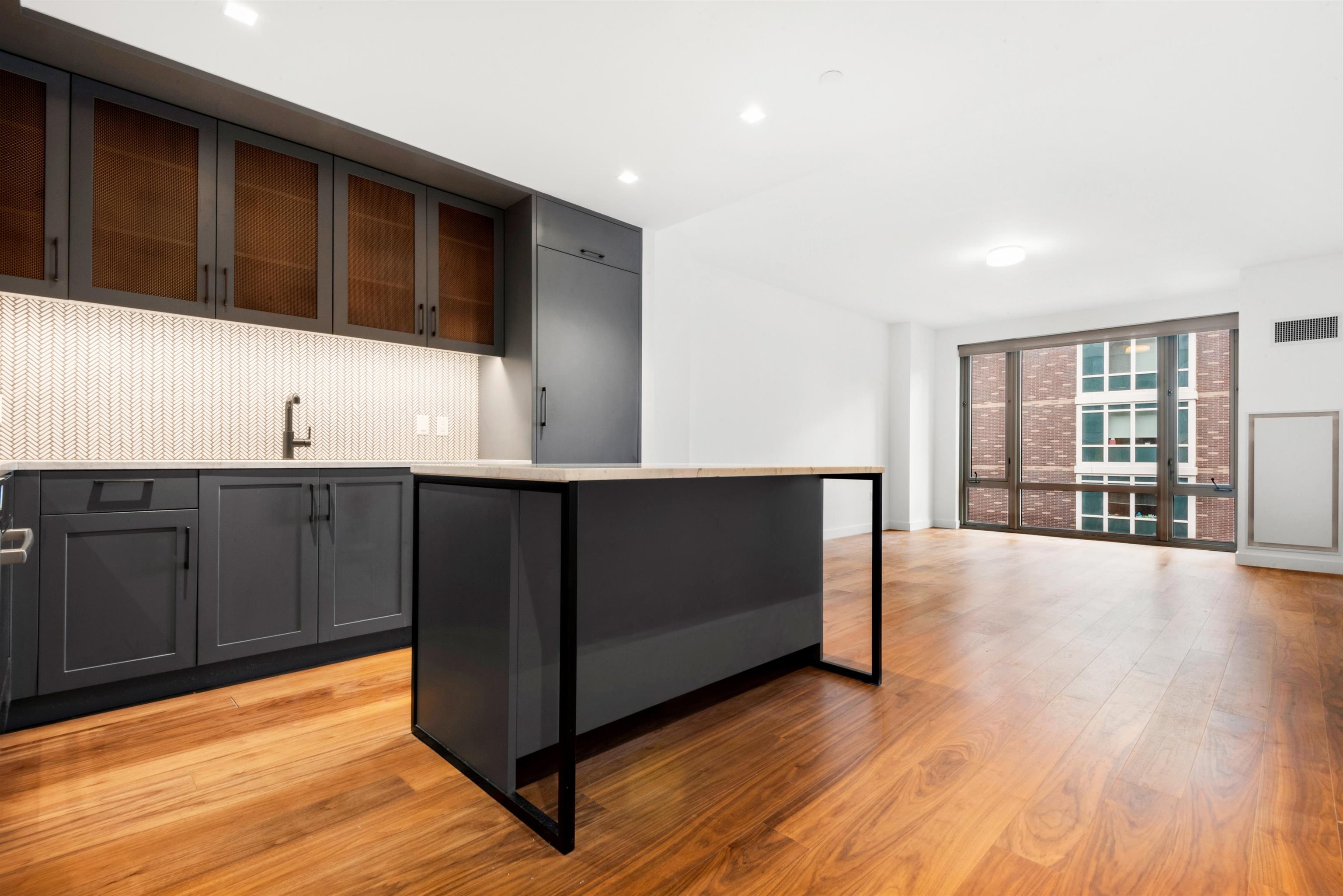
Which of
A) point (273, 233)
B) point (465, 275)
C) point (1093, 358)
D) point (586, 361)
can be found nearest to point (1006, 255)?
point (1093, 358)

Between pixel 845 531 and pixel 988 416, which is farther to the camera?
pixel 988 416

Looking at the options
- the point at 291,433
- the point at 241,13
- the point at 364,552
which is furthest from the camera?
the point at 291,433

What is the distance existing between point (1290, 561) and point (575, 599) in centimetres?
696

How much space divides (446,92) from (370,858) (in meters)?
2.85

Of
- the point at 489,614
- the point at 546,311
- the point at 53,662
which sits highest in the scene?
the point at 546,311

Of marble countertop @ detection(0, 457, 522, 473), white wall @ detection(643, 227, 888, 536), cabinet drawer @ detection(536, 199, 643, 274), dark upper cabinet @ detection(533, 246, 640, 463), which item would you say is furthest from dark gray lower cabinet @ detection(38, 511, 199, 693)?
white wall @ detection(643, 227, 888, 536)

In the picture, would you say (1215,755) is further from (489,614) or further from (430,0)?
(430,0)

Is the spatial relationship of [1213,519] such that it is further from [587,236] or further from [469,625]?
[469,625]

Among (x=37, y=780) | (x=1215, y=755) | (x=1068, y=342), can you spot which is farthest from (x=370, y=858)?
(x=1068, y=342)

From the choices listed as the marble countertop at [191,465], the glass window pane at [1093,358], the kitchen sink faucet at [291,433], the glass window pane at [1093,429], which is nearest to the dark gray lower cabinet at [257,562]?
the marble countertop at [191,465]

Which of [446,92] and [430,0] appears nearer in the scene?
[430,0]

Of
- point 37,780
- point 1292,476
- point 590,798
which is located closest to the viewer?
point 590,798

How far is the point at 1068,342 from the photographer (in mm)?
7523

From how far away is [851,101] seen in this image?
9.14 ft
